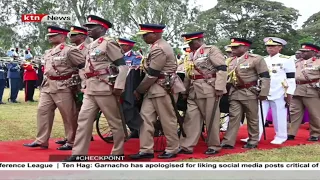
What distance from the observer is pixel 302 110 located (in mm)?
8891

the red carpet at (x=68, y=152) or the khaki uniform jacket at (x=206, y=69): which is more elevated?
the khaki uniform jacket at (x=206, y=69)

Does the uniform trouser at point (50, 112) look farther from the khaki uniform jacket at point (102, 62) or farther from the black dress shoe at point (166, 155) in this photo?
the black dress shoe at point (166, 155)

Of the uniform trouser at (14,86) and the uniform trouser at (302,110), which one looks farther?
the uniform trouser at (14,86)

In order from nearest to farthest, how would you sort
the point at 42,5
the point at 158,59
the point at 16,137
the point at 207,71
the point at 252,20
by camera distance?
the point at 158,59, the point at 207,71, the point at 16,137, the point at 42,5, the point at 252,20

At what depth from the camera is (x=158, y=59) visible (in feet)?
20.6

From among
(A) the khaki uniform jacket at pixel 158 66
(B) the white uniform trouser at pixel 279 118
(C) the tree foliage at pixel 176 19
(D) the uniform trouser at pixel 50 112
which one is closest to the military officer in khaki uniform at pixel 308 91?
(B) the white uniform trouser at pixel 279 118

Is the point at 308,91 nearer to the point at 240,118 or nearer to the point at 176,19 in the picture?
the point at 240,118

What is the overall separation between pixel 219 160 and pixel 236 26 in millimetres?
34425

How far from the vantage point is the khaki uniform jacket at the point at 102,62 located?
6062 millimetres

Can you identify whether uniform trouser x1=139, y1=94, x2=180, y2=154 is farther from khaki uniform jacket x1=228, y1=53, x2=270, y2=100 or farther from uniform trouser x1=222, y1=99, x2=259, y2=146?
khaki uniform jacket x1=228, y1=53, x2=270, y2=100

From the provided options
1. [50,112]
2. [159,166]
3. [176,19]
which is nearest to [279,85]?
[159,166]

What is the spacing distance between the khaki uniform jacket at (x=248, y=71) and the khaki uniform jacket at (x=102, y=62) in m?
2.23

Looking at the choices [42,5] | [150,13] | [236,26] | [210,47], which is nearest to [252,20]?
[236,26]

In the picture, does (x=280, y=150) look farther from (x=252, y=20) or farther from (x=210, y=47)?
(x=252, y=20)
